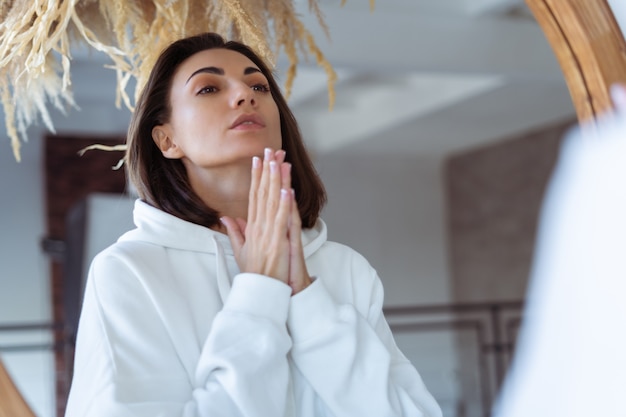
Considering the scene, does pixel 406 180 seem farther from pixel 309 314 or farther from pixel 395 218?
pixel 309 314

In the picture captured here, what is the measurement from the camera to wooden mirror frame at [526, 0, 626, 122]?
3.52ft

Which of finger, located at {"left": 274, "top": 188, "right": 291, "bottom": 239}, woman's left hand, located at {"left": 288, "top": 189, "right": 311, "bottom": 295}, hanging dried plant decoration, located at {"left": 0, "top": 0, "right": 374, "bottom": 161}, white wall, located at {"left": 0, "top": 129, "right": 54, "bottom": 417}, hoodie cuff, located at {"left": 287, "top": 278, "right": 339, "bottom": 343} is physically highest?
white wall, located at {"left": 0, "top": 129, "right": 54, "bottom": 417}

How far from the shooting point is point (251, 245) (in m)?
1.06

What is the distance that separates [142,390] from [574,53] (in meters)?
0.67

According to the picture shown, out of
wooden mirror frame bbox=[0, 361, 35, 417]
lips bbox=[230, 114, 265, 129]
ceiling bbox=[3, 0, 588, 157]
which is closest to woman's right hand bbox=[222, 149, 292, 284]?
lips bbox=[230, 114, 265, 129]

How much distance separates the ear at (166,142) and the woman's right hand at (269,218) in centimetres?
19

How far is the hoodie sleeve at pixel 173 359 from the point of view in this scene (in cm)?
100

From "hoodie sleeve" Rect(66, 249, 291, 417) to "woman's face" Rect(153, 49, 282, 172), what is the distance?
19cm

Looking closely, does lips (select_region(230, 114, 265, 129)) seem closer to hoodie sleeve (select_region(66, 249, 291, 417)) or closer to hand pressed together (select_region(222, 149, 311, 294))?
hand pressed together (select_region(222, 149, 311, 294))

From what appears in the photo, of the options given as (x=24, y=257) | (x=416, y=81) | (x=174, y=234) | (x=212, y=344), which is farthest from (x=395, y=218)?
(x=212, y=344)

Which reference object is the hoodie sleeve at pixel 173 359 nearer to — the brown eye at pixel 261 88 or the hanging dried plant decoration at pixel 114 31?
the brown eye at pixel 261 88

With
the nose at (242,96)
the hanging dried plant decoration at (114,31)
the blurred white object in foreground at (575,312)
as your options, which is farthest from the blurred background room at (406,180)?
the blurred white object in foreground at (575,312)

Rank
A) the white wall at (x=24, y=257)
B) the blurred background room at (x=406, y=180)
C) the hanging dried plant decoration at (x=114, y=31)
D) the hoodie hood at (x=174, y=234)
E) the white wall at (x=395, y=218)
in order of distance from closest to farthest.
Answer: the hoodie hood at (x=174, y=234) → the hanging dried plant decoration at (x=114, y=31) → the blurred background room at (x=406, y=180) → the white wall at (x=24, y=257) → the white wall at (x=395, y=218)

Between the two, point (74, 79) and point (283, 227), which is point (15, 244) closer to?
point (74, 79)
